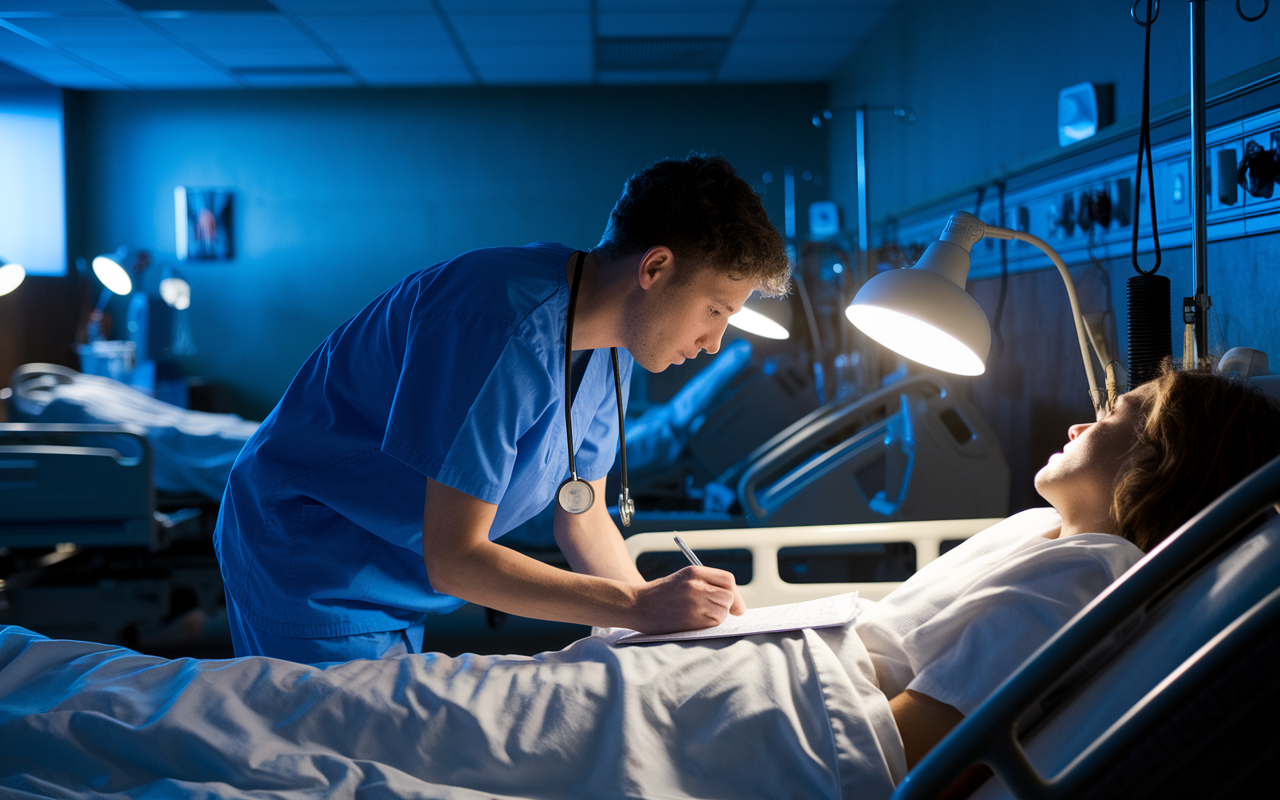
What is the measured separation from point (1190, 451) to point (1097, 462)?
13 centimetres

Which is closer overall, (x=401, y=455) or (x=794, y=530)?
(x=401, y=455)

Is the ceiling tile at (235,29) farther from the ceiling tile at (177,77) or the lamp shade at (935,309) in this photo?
the lamp shade at (935,309)

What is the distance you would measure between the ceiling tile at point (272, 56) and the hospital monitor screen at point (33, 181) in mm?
1420

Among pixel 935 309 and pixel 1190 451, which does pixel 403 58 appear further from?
pixel 1190 451

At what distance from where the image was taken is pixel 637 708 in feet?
3.47

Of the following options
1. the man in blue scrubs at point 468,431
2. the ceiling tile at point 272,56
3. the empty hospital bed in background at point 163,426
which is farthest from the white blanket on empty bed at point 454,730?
the ceiling tile at point 272,56

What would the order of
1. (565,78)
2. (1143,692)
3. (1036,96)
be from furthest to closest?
(565,78) < (1036,96) < (1143,692)

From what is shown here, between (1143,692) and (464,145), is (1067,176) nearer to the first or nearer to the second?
(1143,692)

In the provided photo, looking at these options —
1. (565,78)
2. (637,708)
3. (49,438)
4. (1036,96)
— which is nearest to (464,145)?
(565,78)

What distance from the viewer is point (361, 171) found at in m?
6.18

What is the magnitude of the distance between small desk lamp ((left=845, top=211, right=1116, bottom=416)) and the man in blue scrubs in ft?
0.51

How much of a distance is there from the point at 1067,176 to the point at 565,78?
4.09 meters

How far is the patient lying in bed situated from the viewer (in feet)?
3.26

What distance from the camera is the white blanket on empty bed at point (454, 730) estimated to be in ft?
3.23
